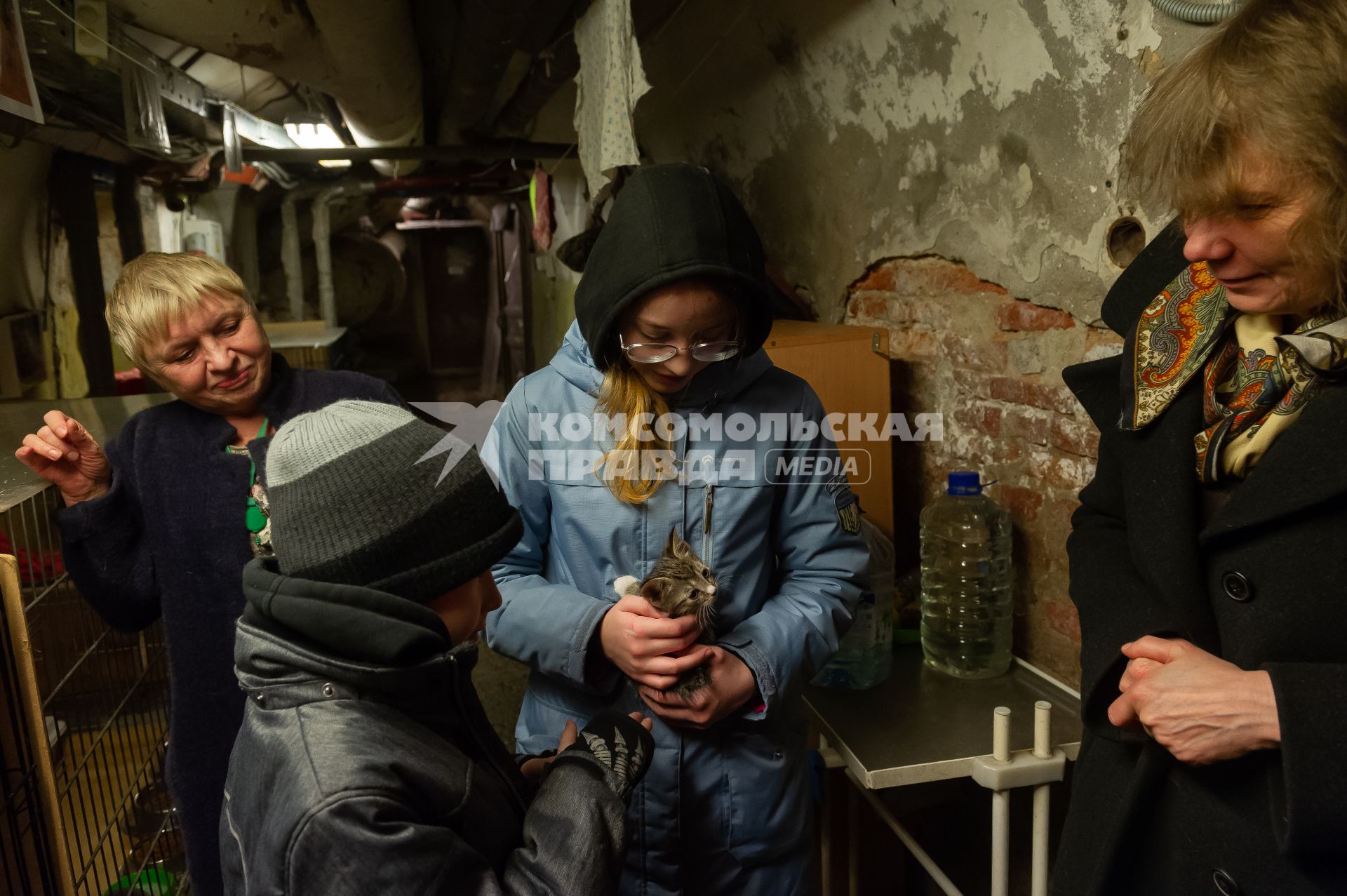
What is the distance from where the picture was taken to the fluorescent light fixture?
5207 mm

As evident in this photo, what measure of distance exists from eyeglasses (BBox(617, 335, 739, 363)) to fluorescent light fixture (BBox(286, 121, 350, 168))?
4.60 m

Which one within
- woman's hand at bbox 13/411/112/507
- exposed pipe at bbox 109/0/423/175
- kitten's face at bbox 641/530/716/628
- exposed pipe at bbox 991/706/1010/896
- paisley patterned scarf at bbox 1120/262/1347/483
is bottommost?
exposed pipe at bbox 991/706/1010/896

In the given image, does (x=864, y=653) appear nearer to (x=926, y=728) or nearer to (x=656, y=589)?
(x=926, y=728)

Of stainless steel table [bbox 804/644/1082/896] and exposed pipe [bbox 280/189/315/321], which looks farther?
exposed pipe [bbox 280/189/315/321]

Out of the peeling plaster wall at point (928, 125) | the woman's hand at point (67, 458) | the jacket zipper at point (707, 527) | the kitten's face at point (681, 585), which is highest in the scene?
the peeling plaster wall at point (928, 125)

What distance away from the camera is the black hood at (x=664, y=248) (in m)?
1.37

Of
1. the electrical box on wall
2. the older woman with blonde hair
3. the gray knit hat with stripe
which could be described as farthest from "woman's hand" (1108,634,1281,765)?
the electrical box on wall

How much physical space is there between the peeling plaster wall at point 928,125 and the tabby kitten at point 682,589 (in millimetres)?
1104

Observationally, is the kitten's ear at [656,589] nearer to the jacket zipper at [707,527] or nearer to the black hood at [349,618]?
the jacket zipper at [707,527]

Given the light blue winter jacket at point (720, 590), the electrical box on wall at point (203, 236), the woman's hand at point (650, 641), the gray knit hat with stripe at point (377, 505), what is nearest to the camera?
the gray knit hat with stripe at point (377, 505)

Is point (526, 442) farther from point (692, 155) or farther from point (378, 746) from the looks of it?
point (692, 155)

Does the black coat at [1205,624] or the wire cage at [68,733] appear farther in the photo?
the wire cage at [68,733]

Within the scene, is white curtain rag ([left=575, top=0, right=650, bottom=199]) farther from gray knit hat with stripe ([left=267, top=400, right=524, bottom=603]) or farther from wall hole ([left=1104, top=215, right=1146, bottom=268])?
gray knit hat with stripe ([left=267, top=400, right=524, bottom=603])

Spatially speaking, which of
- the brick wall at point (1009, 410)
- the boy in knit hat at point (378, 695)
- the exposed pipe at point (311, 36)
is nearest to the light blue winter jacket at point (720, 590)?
the boy in knit hat at point (378, 695)
